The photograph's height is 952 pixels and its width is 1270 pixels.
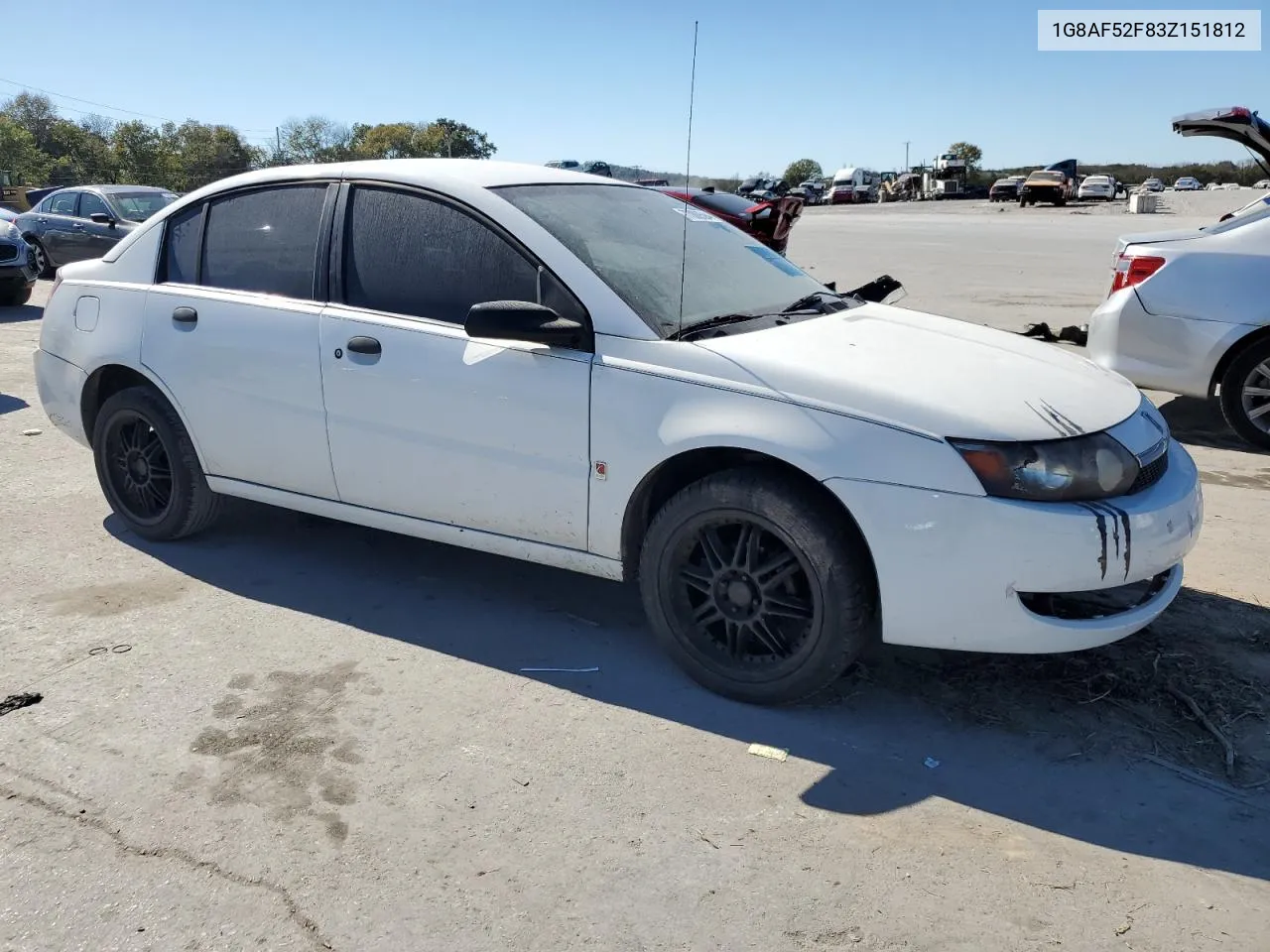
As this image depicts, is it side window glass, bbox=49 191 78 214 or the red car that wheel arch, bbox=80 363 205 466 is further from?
side window glass, bbox=49 191 78 214

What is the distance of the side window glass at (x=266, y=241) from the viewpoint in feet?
14.1

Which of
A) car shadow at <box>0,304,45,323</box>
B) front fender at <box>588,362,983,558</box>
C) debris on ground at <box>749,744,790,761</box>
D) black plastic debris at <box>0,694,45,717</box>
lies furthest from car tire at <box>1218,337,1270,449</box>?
car shadow at <box>0,304,45,323</box>

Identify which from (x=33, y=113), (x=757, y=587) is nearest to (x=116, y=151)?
(x=33, y=113)

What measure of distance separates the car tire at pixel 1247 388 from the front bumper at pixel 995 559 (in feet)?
12.8

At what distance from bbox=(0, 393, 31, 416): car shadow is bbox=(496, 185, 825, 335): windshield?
5.49 meters

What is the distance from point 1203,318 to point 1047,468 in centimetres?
424

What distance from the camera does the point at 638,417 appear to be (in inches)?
136

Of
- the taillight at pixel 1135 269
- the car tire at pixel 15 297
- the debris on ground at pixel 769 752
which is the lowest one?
the debris on ground at pixel 769 752

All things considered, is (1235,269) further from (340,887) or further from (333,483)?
(340,887)

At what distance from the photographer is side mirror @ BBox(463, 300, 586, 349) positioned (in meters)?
3.51

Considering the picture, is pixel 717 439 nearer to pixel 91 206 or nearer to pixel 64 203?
pixel 91 206

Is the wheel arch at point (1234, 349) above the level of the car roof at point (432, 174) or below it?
below

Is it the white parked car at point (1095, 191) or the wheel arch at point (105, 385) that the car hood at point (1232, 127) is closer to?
the wheel arch at point (105, 385)


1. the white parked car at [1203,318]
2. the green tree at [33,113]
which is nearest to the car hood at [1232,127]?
the white parked car at [1203,318]
